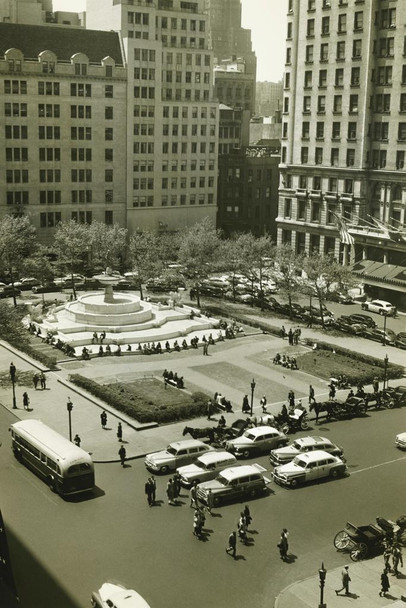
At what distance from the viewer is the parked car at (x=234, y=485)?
132ft

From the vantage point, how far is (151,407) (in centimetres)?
5359

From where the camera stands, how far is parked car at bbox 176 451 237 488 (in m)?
42.2

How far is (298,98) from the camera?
110000mm

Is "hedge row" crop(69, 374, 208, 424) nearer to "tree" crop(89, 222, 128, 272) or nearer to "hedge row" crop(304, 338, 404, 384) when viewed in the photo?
"hedge row" crop(304, 338, 404, 384)

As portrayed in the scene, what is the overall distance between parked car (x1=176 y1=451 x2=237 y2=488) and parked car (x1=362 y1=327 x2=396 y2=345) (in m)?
35.4

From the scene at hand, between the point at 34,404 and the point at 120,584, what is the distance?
2619cm

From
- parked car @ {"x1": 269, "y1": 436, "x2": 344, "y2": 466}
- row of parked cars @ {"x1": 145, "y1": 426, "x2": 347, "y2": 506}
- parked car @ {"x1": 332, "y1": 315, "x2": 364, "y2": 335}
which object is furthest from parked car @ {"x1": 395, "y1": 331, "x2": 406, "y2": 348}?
parked car @ {"x1": 269, "y1": 436, "x2": 344, "y2": 466}

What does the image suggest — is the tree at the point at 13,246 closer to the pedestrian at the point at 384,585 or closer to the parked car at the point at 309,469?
the parked car at the point at 309,469

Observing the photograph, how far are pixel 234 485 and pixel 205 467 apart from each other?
2979mm

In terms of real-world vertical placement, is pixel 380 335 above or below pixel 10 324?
below

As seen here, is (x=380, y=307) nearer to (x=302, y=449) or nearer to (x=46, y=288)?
(x=46, y=288)

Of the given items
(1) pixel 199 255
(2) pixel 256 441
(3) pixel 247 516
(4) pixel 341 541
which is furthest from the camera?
(1) pixel 199 255

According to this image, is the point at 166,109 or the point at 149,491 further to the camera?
the point at 166,109

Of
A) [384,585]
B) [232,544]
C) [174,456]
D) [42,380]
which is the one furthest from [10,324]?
[384,585]
